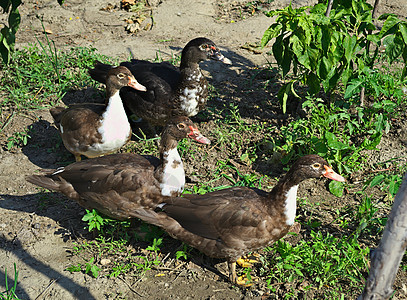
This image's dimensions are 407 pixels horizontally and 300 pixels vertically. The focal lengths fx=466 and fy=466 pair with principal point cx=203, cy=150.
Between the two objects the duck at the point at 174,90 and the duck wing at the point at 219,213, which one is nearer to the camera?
the duck wing at the point at 219,213

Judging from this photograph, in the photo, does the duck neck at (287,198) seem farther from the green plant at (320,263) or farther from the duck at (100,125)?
the duck at (100,125)

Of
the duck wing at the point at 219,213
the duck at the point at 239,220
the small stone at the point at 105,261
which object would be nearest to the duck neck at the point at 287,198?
the duck at the point at 239,220

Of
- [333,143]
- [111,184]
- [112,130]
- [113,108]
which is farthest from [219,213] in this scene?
[113,108]

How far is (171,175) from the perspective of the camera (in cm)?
417

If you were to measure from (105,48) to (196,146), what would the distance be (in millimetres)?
2894

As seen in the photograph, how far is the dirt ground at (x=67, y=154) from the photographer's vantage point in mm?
3775

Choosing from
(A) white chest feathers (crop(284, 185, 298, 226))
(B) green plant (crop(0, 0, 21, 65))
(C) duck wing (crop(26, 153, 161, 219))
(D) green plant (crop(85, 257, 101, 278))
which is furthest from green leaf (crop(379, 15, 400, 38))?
(D) green plant (crop(85, 257, 101, 278))

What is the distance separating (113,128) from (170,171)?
102 centimetres

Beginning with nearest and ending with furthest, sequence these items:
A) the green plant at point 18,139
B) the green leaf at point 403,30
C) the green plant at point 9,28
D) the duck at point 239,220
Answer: the green plant at point 9,28, the duck at point 239,220, the green leaf at point 403,30, the green plant at point 18,139

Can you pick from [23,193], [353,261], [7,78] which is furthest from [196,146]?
[7,78]

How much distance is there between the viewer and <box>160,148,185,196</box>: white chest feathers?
4.14 metres

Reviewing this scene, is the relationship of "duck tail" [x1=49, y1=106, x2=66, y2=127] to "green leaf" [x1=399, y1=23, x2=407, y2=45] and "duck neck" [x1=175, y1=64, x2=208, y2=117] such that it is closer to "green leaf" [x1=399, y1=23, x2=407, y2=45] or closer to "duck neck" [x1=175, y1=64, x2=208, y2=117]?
"duck neck" [x1=175, y1=64, x2=208, y2=117]

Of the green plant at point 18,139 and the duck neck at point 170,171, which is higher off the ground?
the duck neck at point 170,171

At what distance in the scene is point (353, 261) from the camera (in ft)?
12.5
